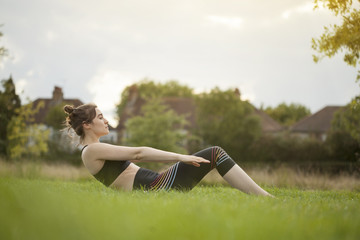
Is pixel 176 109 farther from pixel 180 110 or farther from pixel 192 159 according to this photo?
pixel 192 159

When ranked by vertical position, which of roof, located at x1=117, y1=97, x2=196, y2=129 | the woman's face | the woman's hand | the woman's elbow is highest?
roof, located at x1=117, y1=97, x2=196, y2=129

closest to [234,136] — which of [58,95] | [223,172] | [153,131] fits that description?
[153,131]

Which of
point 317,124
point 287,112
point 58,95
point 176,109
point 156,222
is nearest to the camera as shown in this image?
point 156,222

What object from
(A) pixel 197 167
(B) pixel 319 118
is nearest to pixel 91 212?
(A) pixel 197 167

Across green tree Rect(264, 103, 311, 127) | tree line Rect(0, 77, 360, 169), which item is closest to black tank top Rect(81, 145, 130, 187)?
tree line Rect(0, 77, 360, 169)

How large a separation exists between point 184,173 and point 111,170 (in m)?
0.97

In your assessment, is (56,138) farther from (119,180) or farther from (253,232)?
(253,232)

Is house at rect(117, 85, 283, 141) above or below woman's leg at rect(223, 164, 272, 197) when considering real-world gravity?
above

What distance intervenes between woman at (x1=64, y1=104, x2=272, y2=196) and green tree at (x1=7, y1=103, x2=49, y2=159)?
13.9 meters

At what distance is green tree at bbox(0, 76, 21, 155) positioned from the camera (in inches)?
664

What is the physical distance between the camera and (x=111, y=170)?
16.3 ft

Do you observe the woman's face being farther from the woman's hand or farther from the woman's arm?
the woman's hand

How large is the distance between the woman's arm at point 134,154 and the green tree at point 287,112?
60.5m

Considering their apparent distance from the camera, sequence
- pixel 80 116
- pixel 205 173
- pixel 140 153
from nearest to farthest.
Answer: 1. pixel 140 153
2. pixel 205 173
3. pixel 80 116
